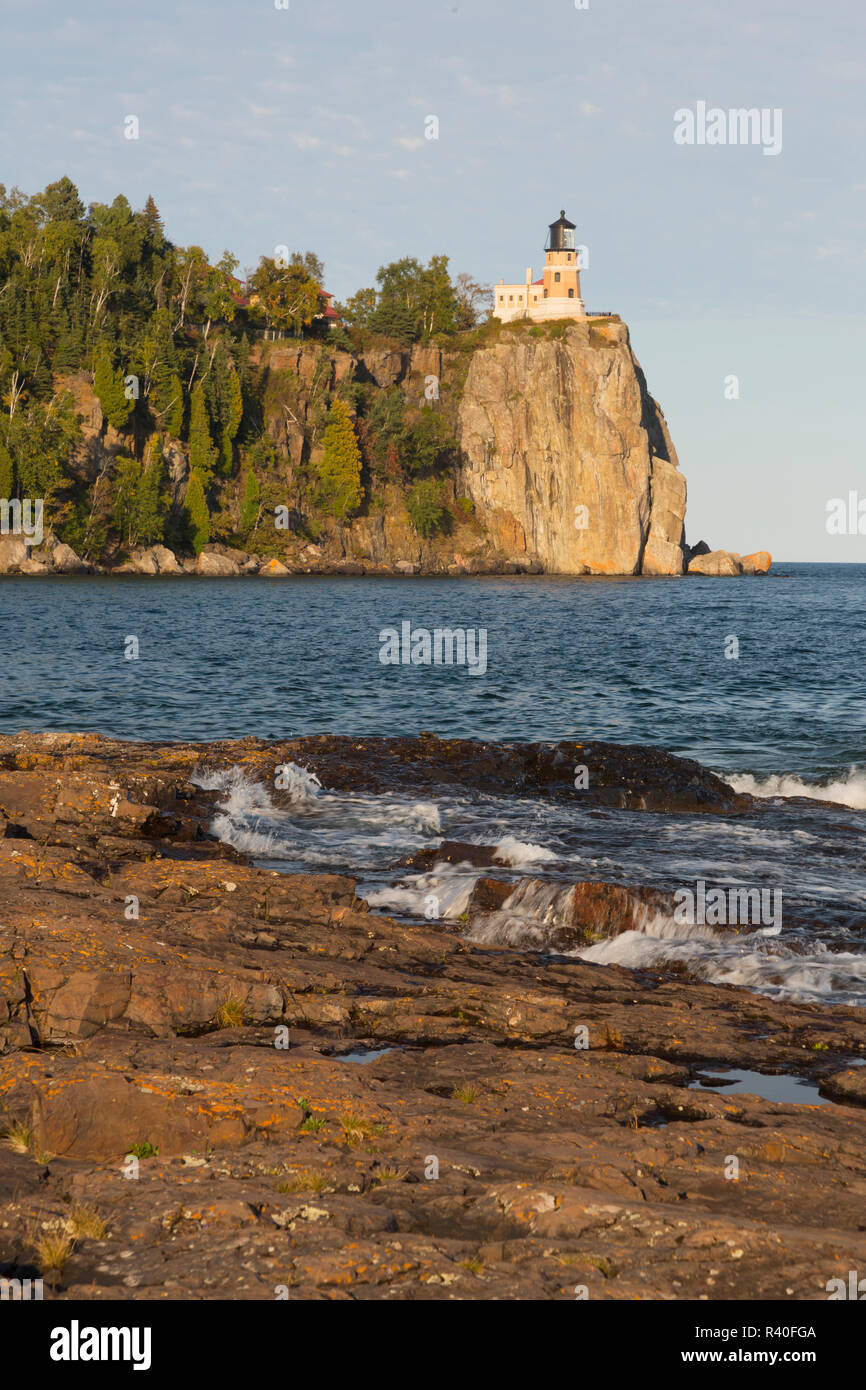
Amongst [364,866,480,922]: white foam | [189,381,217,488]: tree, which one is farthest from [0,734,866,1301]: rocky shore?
[189,381,217,488]: tree

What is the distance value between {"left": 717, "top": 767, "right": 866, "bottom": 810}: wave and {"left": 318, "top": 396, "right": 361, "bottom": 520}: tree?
107140 mm

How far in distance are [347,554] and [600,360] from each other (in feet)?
130

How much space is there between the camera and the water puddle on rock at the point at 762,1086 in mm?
8547

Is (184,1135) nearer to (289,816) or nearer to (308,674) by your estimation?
(289,816)

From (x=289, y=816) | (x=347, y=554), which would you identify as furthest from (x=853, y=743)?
(x=347, y=554)

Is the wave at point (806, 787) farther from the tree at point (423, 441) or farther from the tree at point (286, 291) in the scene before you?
the tree at point (286, 291)

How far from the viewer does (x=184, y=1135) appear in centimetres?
676

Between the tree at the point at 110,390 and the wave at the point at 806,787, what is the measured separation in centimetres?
9466

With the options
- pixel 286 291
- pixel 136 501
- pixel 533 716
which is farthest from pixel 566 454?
pixel 533 716

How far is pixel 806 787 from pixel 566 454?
117m

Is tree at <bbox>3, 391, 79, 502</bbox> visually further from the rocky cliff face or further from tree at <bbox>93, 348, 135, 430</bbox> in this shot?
the rocky cliff face

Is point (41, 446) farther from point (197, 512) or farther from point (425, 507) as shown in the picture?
point (425, 507)
